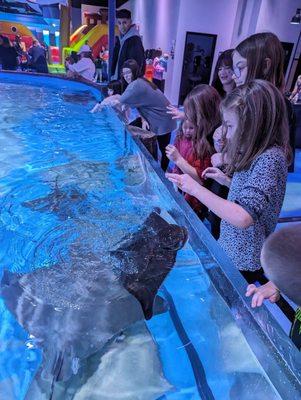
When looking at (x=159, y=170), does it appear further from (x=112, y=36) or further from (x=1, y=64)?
(x=1, y=64)

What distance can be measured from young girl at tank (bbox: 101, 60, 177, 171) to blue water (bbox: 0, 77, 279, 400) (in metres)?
0.26

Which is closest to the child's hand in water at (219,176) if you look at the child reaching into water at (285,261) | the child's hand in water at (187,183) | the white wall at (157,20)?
the child's hand in water at (187,183)

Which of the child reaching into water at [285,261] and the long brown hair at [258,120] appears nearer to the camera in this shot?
the child reaching into water at [285,261]

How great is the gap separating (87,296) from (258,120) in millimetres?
873

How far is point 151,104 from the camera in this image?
3.07 metres

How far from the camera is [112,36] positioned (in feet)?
18.9

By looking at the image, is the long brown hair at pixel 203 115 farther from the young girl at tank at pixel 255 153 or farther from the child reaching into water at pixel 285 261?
the child reaching into water at pixel 285 261

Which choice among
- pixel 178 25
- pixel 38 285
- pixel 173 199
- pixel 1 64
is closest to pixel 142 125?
pixel 173 199

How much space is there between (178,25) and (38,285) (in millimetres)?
7941

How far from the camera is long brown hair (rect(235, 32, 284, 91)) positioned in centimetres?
147

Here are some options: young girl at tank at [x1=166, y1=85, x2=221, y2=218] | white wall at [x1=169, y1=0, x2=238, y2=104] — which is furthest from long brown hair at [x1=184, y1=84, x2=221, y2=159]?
white wall at [x1=169, y1=0, x2=238, y2=104]

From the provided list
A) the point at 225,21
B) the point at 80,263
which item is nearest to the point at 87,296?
the point at 80,263

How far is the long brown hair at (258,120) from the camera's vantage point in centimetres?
108

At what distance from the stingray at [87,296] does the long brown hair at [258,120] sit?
443 millimetres
